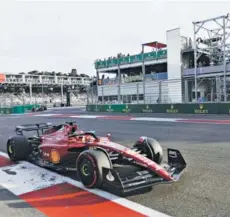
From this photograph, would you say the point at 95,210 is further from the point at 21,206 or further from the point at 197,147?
the point at 197,147

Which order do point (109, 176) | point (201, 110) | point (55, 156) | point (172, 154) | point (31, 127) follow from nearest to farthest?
point (109, 176)
point (172, 154)
point (55, 156)
point (31, 127)
point (201, 110)

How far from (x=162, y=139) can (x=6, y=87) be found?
6097 centimetres

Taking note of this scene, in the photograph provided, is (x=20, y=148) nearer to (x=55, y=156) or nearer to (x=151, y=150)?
(x=55, y=156)

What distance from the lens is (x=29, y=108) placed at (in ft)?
123

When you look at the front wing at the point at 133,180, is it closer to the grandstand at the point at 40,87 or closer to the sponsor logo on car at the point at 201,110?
the sponsor logo on car at the point at 201,110

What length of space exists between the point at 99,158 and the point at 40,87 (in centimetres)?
6944

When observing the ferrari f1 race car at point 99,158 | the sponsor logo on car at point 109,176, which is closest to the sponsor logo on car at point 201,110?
the ferrari f1 race car at point 99,158

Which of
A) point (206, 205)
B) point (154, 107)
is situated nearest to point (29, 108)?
point (154, 107)

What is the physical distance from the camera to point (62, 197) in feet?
13.3

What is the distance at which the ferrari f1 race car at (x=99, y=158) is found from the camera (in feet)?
13.2

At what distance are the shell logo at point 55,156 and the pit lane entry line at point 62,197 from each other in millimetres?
253

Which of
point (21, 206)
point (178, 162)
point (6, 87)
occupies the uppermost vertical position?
point (6, 87)

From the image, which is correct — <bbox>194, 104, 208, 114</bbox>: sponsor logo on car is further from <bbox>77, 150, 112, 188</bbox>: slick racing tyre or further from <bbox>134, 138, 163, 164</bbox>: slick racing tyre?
<bbox>77, 150, 112, 188</bbox>: slick racing tyre

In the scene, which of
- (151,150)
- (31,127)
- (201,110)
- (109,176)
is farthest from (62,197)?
(201,110)
